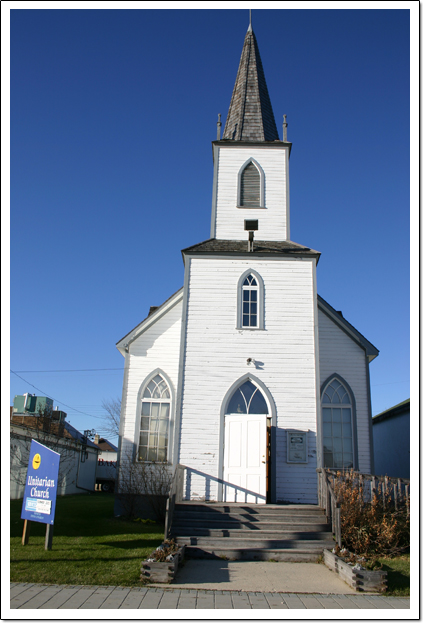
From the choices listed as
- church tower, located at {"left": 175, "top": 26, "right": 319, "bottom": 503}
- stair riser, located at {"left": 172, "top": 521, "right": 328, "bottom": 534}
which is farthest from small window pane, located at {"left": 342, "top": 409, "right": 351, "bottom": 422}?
stair riser, located at {"left": 172, "top": 521, "right": 328, "bottom": 534}

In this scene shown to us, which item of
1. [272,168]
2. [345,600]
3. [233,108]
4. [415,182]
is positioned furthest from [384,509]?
[233,108]

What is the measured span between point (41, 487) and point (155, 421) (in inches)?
255

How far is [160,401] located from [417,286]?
10475 millimetres

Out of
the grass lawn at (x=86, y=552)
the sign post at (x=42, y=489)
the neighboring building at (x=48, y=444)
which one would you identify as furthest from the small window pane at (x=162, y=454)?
the neighboring building at (x=48, y=444)

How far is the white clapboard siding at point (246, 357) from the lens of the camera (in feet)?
42.1

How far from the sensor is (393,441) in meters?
20.5

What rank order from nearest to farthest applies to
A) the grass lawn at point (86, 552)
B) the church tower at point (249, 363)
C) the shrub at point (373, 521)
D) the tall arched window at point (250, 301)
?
1. the grass lawn at point (86, 552)
2. the shrub at point (373, 521)
3. the church tower at point (249, 363)
4. the tall arched window at point (250, 301)

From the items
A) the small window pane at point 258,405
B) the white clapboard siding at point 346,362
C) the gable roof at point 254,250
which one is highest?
the gable roof at point 254,250

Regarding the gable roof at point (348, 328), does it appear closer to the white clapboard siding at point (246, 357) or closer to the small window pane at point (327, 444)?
→ the white clapboard siding at point (246, 357)

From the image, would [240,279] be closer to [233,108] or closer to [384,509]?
[384,509]

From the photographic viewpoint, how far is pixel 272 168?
56.9ft

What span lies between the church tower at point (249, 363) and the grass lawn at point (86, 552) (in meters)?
2.28

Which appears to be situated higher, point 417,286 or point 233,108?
point 233,108

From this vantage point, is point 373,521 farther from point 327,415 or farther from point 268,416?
point 327,415
